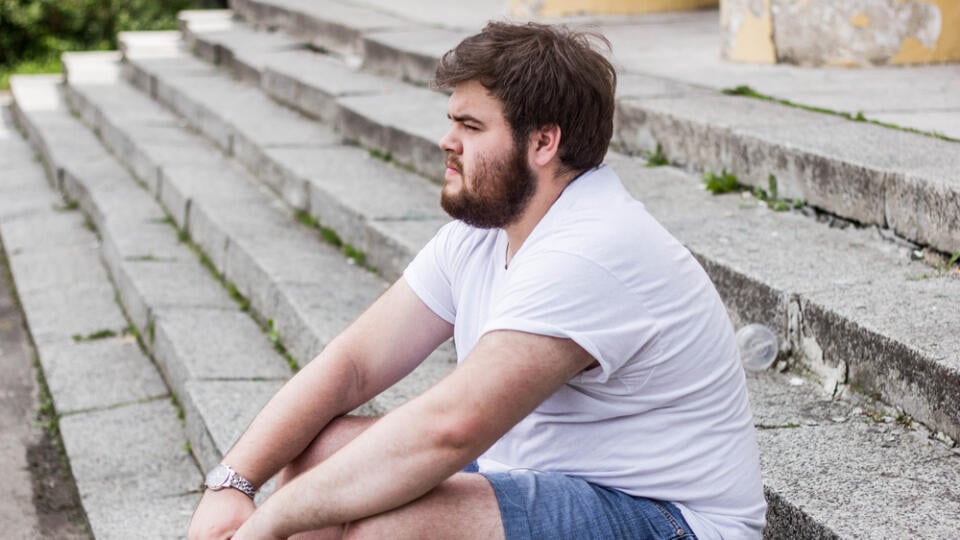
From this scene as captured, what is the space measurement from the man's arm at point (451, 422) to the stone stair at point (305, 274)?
2.11 ft

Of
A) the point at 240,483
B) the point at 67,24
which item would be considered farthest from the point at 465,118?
the point at 67,24

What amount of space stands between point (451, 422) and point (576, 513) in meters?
0.26

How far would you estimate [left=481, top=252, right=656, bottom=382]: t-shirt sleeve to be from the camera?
6.50 ft

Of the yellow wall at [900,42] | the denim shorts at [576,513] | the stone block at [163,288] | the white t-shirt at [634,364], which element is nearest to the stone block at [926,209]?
the white t-shirt at [634,364]

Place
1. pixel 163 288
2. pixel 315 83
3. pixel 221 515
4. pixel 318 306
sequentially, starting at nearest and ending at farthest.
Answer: pixel 221 515, pixel 318 306, pixel 163 288, pixel 315 83

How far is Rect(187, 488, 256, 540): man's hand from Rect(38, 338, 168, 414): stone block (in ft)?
6.13

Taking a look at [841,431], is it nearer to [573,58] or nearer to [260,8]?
[573,58]

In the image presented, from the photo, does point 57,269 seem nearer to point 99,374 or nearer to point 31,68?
point 99,374

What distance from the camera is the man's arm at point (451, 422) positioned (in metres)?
1.97

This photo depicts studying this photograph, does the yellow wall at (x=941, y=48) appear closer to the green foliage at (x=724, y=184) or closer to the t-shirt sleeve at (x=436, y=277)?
the green foliage at (x=724, y=184)

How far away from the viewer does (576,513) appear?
2035 millimetres

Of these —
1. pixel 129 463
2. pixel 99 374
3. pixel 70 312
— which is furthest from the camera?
pixel 70 312

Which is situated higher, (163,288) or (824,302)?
(824,302)

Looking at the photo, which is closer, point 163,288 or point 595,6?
point 163,288
